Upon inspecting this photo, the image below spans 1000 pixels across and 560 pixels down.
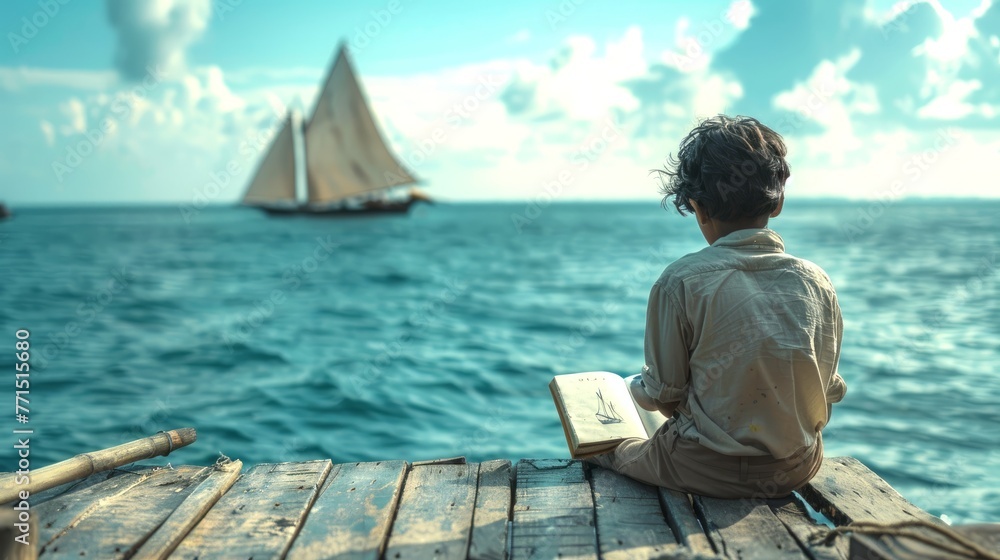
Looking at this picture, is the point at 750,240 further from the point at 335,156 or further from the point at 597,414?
the point at 335,156

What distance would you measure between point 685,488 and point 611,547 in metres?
0.53

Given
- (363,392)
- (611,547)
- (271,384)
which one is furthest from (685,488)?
(271,384)

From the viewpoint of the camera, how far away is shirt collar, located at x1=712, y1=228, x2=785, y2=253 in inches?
112

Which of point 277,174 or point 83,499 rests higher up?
point 277,174

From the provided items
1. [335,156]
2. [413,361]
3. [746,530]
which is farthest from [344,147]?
[746,530]

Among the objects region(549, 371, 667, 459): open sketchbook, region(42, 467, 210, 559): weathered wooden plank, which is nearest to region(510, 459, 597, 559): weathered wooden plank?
region(549, 371, 667, 459): open sketchbook

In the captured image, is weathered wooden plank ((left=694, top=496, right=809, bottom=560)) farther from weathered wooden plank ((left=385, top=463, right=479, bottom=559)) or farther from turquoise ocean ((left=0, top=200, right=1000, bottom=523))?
turquoise ocean ((left=0, top=200, right=1000, bottom=523))

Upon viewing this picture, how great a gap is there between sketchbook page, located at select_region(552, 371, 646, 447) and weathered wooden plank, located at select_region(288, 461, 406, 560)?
74 cm

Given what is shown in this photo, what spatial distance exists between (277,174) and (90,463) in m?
51.8

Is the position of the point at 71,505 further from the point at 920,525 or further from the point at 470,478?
the point at 920,525

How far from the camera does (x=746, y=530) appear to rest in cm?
275

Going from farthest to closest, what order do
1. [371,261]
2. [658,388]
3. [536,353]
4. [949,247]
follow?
[949,247]
[371,261]
[536,353]
[658,388]

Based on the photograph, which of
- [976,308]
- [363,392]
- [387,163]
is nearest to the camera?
[363,392]

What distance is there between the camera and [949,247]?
36.8 metres
